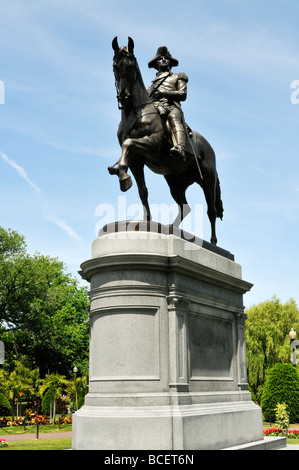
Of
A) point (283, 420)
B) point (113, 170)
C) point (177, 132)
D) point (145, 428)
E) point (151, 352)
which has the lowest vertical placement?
point (283, 420)

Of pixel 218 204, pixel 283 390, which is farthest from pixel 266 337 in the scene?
pixel 218 204

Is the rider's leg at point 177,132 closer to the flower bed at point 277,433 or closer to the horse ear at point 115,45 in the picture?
the horse ear at point 115,45

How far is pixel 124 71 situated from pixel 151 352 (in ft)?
18.7

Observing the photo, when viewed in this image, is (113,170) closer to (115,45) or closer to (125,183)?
(125,183)

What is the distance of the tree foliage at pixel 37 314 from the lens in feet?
140

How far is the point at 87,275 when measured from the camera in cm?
1052

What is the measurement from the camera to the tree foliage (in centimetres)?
4266

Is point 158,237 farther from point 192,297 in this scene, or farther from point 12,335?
point 12,335

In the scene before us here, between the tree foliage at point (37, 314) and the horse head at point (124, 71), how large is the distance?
33.4 meters

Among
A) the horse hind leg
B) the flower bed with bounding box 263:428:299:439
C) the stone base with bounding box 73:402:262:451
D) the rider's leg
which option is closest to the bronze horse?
the rider's leg

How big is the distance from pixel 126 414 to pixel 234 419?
3.15 m

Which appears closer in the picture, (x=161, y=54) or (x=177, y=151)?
(x=177, y=151)

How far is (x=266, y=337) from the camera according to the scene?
42469 mm

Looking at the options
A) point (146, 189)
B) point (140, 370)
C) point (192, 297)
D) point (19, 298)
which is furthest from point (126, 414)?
point (19, 298)
